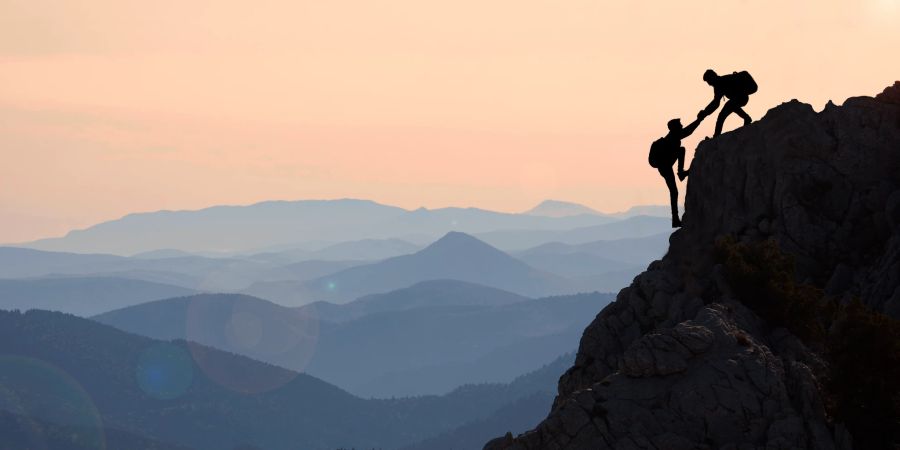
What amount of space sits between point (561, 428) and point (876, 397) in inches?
449

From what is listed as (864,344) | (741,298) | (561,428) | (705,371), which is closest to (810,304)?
(741,298)

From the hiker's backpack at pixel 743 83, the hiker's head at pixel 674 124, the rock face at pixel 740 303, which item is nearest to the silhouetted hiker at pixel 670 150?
the hiker's head at pixel 674 124

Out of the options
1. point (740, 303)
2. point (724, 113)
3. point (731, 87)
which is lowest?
point (740, 303)

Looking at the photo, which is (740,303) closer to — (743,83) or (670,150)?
(670,150)

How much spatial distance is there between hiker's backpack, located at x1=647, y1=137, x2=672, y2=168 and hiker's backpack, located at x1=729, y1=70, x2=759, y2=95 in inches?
207

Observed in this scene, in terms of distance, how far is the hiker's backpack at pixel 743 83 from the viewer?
57.6 meters

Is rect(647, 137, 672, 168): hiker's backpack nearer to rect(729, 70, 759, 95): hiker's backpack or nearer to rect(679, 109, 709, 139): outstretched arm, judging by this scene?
rect(679, 109, 709, 139): outstretched arm

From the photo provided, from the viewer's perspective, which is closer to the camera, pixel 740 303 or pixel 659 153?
pixel 740 303

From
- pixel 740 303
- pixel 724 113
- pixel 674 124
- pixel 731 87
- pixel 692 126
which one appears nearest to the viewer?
pixel 740 303

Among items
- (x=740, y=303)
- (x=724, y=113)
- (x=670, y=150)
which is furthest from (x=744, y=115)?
(x=740, y=303)

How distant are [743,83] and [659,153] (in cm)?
621

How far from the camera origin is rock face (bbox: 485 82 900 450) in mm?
37406

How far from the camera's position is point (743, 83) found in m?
58.0

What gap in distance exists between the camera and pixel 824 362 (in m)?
44.3
